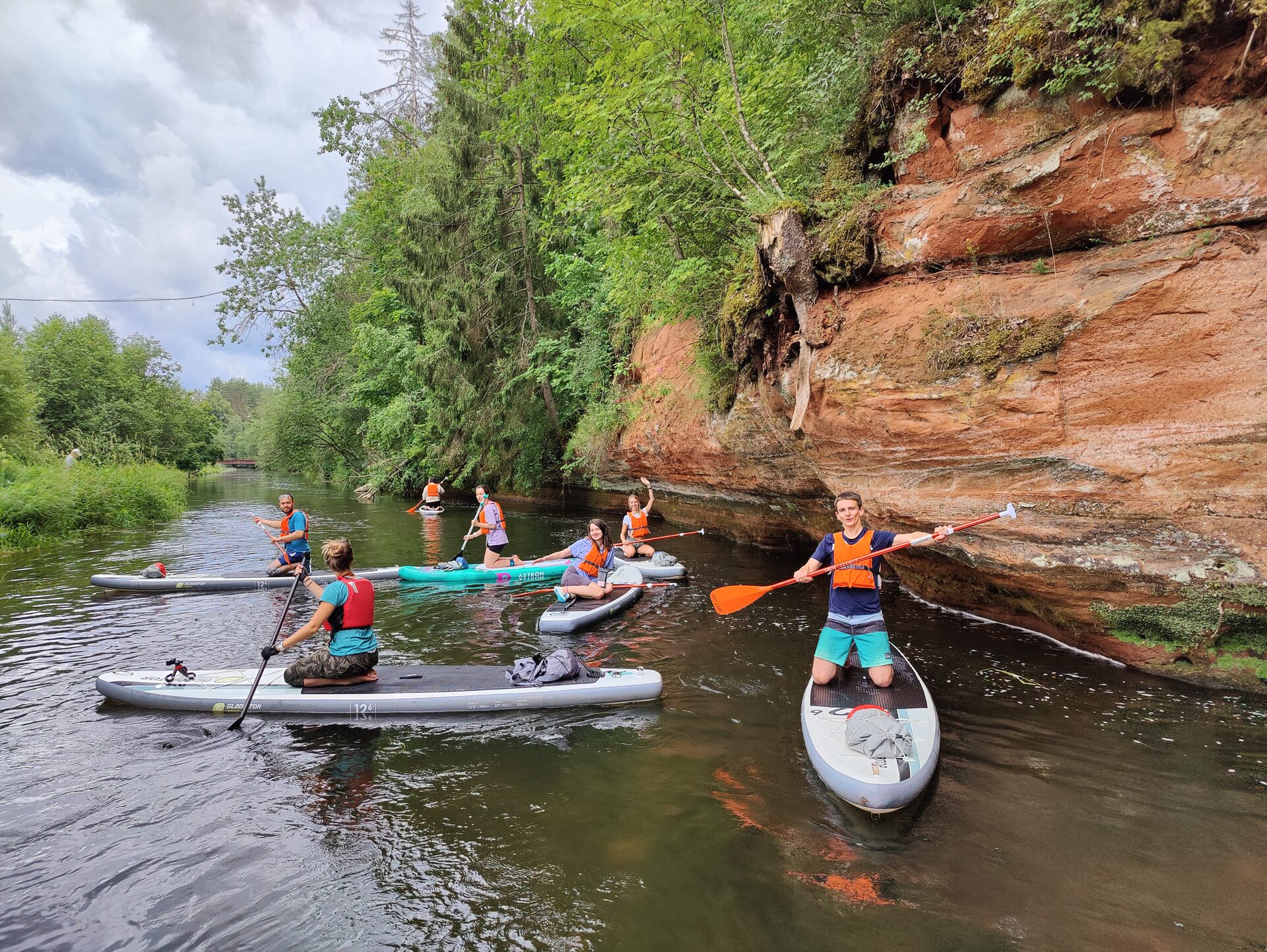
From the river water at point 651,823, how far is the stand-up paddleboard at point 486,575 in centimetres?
403

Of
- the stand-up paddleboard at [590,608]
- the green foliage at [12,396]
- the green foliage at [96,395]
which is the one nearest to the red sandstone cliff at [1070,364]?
the stand-up paddleboard at [590,608]

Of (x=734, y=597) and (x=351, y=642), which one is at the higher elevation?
(x=734, y=597)

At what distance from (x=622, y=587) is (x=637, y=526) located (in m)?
2.46

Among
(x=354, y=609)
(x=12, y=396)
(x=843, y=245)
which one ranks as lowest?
(x=354, y=609)

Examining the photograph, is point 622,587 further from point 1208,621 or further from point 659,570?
point 1208,621

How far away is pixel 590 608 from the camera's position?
8203mm

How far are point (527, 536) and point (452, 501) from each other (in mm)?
11802

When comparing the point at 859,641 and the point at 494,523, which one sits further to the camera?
the point at 494,523

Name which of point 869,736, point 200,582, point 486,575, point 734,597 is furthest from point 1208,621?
point 200,582

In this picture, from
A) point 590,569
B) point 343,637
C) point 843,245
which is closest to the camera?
point 343,637

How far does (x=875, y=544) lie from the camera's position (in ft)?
16.7

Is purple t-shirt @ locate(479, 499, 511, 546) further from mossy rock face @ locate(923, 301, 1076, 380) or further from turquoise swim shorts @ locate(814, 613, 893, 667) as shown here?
mossy rock face @ locate(923, 301, 1076, 380)

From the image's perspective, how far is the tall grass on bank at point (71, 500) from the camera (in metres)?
13.4

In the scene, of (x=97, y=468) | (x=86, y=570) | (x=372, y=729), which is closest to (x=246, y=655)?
(x=372, y=729)
